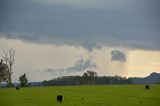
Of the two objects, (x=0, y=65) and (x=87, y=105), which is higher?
(x=0, y=65)

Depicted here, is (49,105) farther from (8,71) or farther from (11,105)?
(8,71)

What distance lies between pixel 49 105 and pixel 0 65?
107101 mm

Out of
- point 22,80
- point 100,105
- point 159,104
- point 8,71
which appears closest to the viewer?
point 100,105

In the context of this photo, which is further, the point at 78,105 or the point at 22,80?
the point at 22,80

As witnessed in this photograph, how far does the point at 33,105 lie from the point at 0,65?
106 meters

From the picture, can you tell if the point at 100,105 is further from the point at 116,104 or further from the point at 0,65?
the point at 0,65

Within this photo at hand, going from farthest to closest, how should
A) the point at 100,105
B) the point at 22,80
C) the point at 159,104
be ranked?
the point at 22,80, the point at 159,104, the point at 100,105

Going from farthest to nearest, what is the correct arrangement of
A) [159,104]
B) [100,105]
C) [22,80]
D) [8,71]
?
[22,80]
[8,71]
[159,104]
[100,105]

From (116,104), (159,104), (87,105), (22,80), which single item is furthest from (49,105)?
(22,80)

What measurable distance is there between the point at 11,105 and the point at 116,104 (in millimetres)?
12243

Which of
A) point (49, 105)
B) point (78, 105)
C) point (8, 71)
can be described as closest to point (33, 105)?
point (49, 105)

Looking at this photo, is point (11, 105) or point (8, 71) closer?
point (11, 105)

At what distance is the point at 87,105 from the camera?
4428 centimetres

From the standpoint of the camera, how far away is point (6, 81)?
147625mm
